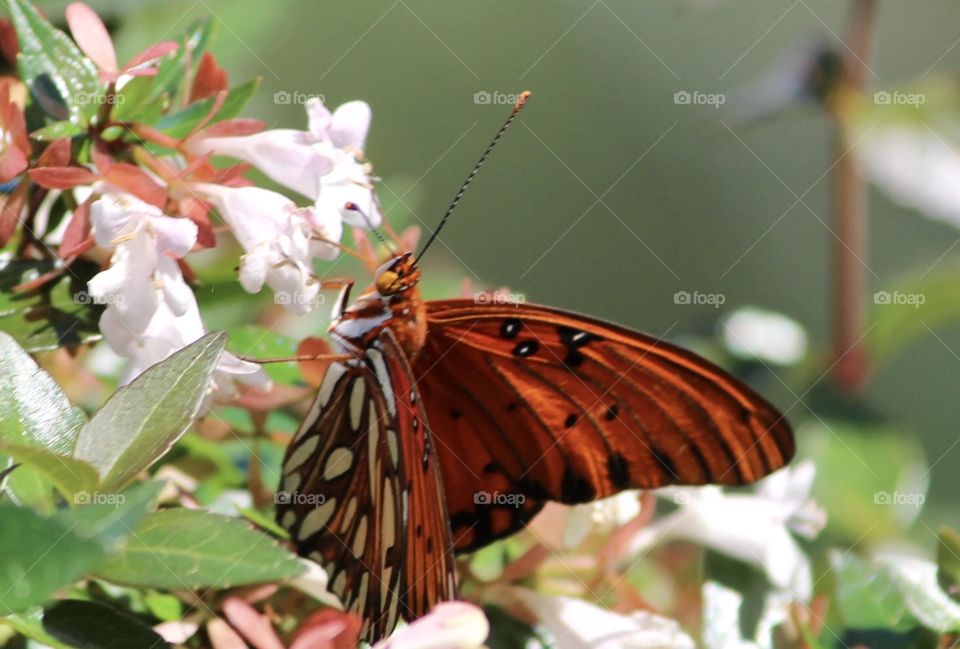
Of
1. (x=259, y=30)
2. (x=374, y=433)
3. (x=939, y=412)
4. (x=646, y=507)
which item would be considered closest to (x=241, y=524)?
(x=374, y=433)

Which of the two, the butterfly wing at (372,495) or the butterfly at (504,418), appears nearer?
the butterfly wing at (372,495)

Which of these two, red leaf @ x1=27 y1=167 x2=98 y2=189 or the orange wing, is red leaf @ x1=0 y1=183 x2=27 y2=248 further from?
the orange wing

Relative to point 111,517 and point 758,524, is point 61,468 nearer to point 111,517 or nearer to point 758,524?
point 111,517

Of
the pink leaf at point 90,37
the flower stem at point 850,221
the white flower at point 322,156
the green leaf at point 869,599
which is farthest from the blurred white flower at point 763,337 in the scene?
the pink leaf at point 90,37

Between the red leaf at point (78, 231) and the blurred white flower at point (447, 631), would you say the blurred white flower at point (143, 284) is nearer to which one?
the red leaf at point (78, 231)

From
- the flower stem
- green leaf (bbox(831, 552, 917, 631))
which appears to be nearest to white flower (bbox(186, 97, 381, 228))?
green leaf (bbox(831, 552, 917, 631))

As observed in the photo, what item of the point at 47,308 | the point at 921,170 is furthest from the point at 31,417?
the point at 921,170

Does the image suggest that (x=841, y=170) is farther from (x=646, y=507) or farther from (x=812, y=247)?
(x=812, y=247)
